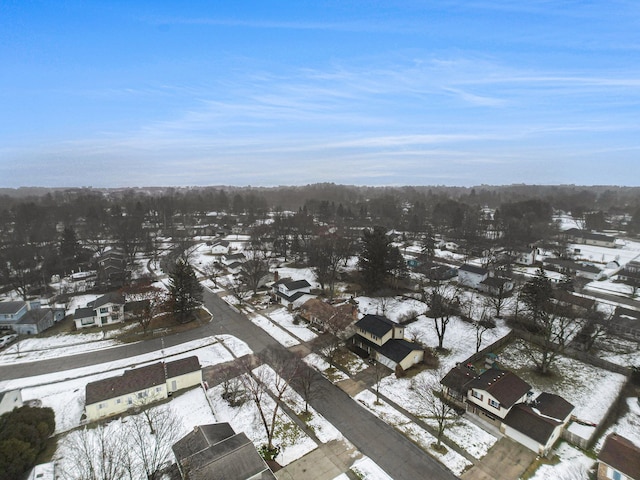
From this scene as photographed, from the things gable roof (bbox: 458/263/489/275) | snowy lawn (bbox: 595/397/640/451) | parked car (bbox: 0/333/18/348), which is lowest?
parked car (bbox: 0/333/18/348)

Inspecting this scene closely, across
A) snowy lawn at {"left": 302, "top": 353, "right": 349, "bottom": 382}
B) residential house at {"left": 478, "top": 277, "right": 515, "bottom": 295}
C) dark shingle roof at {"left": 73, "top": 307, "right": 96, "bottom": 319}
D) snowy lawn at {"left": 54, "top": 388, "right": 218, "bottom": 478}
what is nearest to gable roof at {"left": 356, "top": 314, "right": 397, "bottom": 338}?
snowy lawn at {"left": 302, "top": 353, "right": 349, "bottom": 382}

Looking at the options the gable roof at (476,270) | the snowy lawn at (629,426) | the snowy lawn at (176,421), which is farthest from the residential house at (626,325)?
the snowy lawn at (176,421)

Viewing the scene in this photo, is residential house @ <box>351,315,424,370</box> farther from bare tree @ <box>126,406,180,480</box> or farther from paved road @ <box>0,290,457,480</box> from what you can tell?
bare tree @ <box>126,406,180,480</box>

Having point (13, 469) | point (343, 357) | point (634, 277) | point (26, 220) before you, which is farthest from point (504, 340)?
point (26, 220)

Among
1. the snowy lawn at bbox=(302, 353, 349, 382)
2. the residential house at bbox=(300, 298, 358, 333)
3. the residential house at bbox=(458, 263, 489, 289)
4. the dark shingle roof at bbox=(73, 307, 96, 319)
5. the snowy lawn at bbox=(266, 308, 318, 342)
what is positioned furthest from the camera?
the residential house at bbox=(458, 263, 489, 289)

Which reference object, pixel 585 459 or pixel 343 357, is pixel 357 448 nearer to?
pixel 343 357

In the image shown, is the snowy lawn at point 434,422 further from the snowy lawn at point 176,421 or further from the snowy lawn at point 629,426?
the snowy lawn at point 176,421
